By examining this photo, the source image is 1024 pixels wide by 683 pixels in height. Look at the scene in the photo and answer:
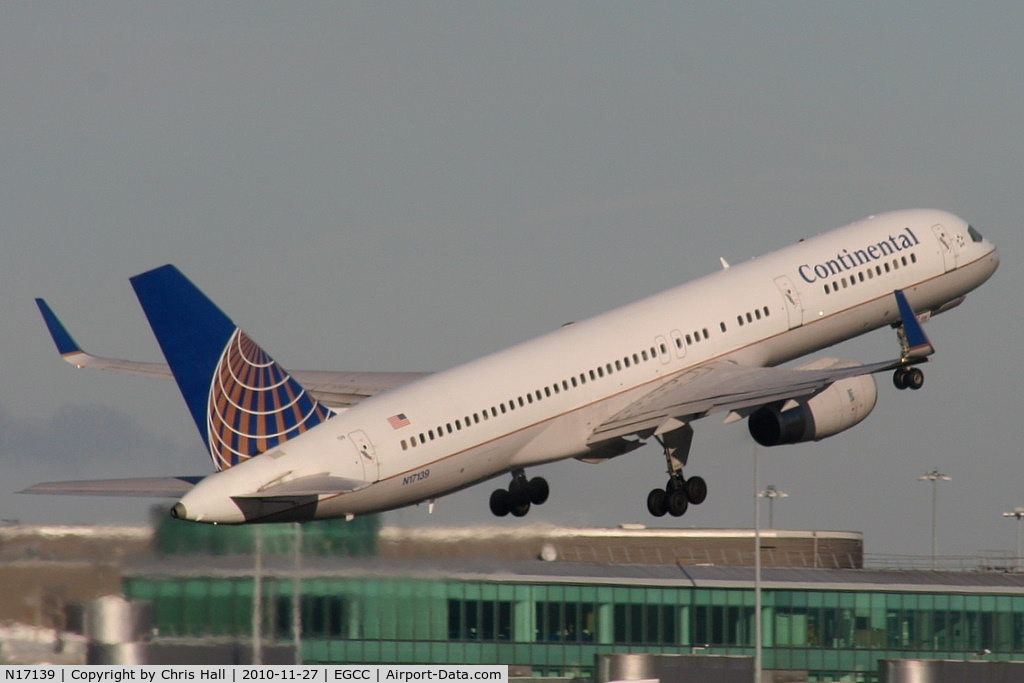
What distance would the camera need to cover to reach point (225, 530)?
5312cm

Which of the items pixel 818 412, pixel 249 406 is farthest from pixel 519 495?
pixel 249 406

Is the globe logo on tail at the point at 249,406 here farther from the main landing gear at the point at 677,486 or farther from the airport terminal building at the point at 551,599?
the main landing gear at the point at 677,486

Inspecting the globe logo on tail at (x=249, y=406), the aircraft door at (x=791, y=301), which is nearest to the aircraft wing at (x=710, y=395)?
the aircraft door at (x=791, y=301)

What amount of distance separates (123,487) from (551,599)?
29.9 m

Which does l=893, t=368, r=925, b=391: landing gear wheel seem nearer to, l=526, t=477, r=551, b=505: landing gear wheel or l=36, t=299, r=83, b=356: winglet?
l=526, t=477, r=551, b=505: landing gear wheel

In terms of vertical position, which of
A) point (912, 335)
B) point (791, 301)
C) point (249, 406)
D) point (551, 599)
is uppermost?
point (791, 301)

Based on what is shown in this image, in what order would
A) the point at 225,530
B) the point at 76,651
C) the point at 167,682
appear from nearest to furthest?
1. the point at 167,682
2. the point at 76,651
3. the point at 225,530

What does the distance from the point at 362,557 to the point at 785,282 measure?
45.5 ft

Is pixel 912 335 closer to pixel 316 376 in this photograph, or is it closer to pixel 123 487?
pixel 316 376

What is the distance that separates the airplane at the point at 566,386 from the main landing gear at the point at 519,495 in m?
0.05

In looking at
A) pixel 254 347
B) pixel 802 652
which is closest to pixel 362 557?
pixel 254 347

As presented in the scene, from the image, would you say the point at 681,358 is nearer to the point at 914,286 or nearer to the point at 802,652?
the point at 914,286

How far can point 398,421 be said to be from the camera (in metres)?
45.6

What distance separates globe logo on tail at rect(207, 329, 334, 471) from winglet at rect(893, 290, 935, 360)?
52.0 feet
